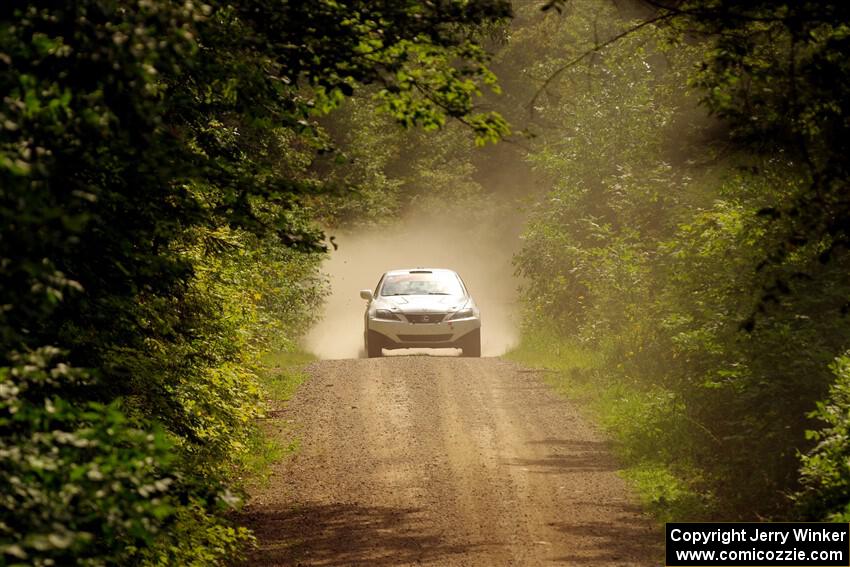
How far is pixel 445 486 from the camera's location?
1180 centimetres

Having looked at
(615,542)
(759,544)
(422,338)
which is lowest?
(615,542)

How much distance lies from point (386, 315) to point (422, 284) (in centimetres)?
147

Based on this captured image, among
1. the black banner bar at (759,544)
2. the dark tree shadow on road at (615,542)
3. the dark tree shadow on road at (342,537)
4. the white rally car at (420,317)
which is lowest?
the dark tree shadow on road at (615,542)

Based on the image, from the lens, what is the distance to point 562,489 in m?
11.6

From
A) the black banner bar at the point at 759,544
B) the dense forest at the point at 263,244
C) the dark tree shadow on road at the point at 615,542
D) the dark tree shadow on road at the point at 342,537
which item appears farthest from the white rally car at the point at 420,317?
the black banner bar at the point at 759,544

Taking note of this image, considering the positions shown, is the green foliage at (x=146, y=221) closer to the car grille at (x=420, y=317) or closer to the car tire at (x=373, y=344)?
the car grille at (x=420, y=317)

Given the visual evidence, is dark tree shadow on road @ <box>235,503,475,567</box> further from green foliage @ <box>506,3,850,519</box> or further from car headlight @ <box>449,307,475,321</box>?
car headlight @ <box>449,307,475,321</box>

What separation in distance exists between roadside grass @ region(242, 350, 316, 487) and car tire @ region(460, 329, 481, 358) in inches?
131

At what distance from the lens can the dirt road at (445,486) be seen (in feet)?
30.8

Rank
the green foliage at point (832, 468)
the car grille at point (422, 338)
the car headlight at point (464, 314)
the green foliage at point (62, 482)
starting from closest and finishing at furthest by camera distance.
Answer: the green foliage at point (62, 482)
the green foliage at point (832, 468)
the car grille at point (422, 338)
the car headlight at point (464, 314)

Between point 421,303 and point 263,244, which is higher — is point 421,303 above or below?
below

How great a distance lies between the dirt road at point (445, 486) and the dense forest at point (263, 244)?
0.57 meters

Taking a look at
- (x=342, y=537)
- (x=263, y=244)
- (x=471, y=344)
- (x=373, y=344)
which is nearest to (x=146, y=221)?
(x=342, y=537)

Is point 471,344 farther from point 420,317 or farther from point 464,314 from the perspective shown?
point 420,317
